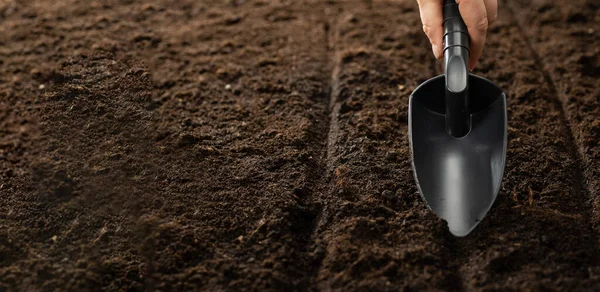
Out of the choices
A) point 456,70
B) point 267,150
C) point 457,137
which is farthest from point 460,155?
point 267,150

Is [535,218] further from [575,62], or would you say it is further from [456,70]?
[575,62]

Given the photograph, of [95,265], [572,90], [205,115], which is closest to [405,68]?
[572,90]

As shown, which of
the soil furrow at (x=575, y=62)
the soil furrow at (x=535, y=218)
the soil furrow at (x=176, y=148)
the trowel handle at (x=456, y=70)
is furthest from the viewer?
the soil furrow at (x=575, y=62)

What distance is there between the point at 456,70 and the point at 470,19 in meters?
0.17

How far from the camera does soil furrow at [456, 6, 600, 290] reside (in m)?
1.77

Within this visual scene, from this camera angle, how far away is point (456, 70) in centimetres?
198

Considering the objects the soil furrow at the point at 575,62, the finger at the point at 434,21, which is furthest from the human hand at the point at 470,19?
the soil furrow at the point at 575,62

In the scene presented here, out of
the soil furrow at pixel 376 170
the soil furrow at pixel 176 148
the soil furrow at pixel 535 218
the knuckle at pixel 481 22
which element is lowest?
the soil furrow at pixel 535 218

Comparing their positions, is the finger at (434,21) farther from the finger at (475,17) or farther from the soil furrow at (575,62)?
the soil furrow at (575,62)

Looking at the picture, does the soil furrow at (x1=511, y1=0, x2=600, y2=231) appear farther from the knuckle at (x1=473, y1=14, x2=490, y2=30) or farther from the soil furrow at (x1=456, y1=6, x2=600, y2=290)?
the knuckle at (x1=473, y1=14, x2=490, y2=30)

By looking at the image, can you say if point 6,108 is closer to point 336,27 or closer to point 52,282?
point 52,282

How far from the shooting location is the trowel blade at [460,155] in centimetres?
191

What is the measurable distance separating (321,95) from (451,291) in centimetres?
105

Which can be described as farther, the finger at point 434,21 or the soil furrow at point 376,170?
the finger at point 434,21
